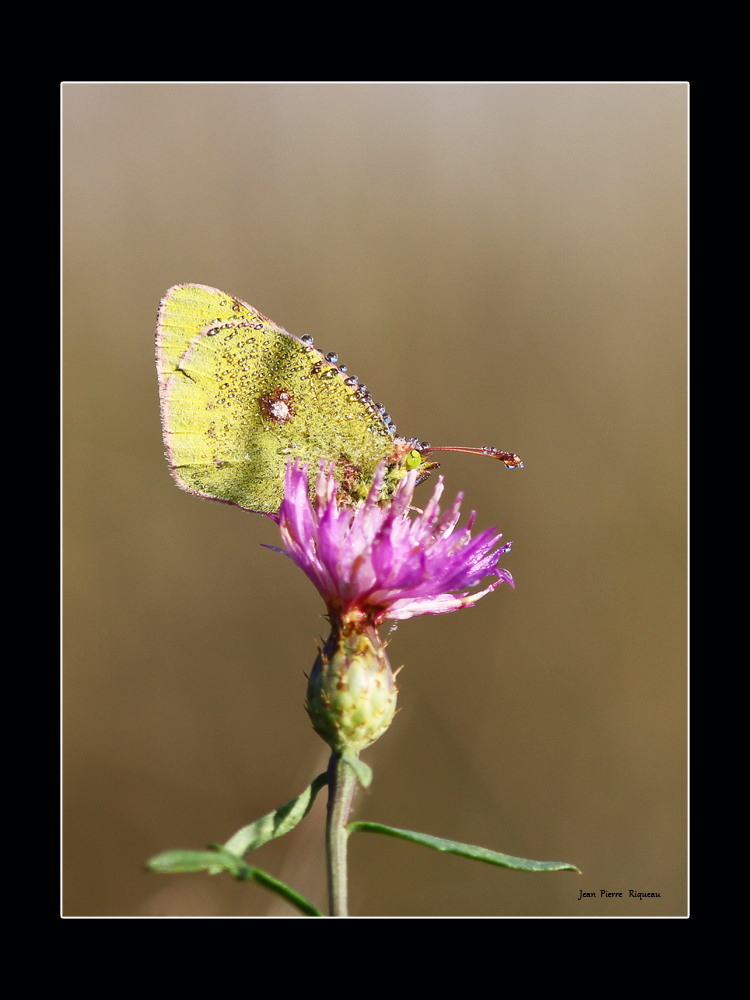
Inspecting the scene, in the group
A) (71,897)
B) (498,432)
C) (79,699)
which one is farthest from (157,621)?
(498,432)

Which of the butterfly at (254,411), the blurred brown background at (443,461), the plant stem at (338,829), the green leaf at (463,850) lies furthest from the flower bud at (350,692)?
the blurred brown background at (443,461)

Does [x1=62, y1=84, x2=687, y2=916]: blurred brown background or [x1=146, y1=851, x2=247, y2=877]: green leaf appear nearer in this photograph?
[x1=146, y1=851, x2=247, y2=877]: green leaf

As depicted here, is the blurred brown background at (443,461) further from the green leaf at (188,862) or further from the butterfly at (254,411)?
the green leaf at (188,862)

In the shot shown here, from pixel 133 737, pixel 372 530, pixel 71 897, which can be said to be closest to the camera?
pixel 372 530

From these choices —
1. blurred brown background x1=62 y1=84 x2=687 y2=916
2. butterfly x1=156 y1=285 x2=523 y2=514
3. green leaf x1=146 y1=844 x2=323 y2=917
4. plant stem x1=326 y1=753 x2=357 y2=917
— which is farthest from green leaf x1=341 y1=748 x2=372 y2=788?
blurred brown background x1=62 y1=84 x2=687 y2=916

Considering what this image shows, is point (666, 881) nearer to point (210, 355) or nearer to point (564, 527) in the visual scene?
point (564, 527)

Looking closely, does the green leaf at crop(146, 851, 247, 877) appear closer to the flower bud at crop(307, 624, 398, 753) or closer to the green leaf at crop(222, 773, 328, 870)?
the green leaf at crop(222, 773, 328, 870)

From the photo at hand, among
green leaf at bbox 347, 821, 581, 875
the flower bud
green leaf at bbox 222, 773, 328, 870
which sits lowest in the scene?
green leaf at bbox 347, 821, 581, 875

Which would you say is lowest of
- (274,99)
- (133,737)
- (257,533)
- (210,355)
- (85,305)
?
(133,737)
